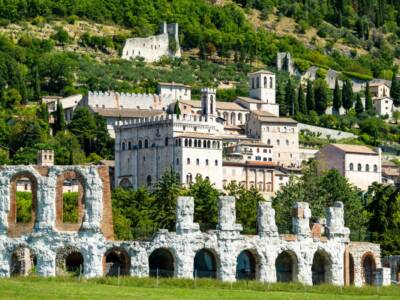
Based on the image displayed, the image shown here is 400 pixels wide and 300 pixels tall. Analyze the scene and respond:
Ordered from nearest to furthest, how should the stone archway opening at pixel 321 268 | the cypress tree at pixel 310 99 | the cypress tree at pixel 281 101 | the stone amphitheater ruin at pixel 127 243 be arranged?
1. the stone amphitheater ruin at pixel 127 243
2. the stone archway opening at pixel 321 268
3. the cypress tree at pixel 281 101
4. the cypress tree at pixel 310 99

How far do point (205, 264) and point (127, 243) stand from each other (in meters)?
6.09

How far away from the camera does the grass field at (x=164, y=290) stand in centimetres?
4741

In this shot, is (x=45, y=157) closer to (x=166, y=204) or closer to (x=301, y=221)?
(x=166, y=204)

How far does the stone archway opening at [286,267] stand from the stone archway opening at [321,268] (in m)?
1.01

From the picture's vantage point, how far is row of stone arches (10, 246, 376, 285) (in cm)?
5931

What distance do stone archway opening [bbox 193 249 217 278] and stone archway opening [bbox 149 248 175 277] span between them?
109 cm

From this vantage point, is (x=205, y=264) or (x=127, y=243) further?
(x=205, y=264)

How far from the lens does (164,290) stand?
5078 centimetres

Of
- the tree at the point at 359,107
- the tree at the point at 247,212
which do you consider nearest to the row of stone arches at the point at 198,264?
the tree at the point at 247,212

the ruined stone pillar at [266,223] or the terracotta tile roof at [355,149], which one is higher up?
the terracotta tile roof at [355,149]

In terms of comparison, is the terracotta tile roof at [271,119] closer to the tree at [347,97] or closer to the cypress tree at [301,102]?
the cypress tree at [301,102]

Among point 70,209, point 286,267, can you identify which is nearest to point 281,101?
point 70,209

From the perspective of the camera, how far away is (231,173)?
477 ft

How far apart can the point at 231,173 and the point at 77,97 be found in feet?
94.7
